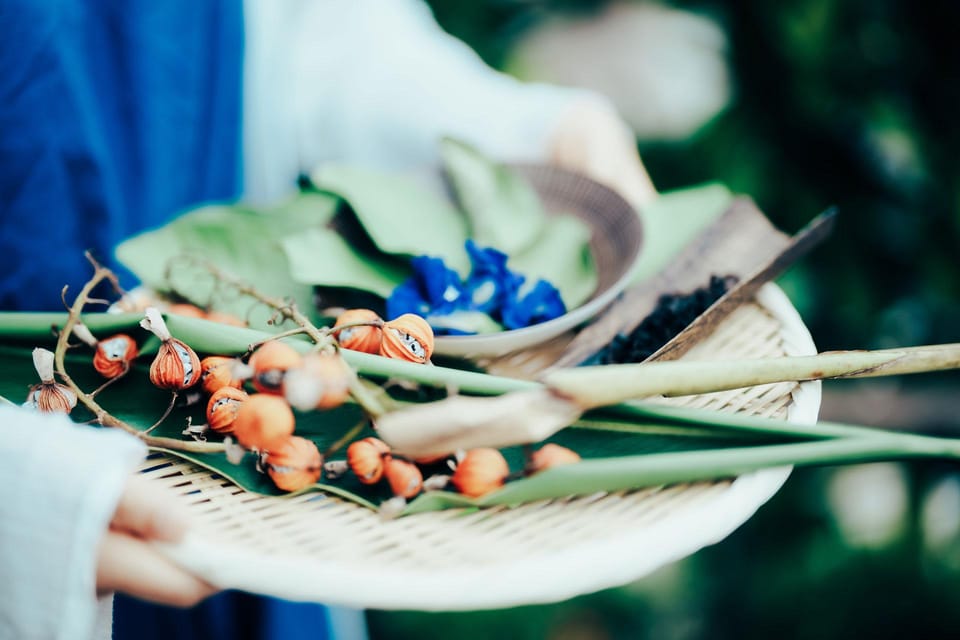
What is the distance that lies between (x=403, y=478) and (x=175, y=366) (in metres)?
0.16

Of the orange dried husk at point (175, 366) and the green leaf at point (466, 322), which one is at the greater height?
the green leaf at point (466, 322)

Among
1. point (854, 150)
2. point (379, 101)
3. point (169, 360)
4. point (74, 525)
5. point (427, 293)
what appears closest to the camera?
point (74, 525)

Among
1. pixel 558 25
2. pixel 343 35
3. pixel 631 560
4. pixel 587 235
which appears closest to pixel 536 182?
pixel 587 235

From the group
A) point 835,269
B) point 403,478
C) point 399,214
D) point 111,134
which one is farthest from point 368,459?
point 835,269

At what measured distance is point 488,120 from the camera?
30.5 inches

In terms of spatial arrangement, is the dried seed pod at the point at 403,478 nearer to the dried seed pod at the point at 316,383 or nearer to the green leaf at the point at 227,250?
the dried seed pod at the point at 316,383

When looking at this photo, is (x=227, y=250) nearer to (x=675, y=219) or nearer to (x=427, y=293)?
(x=427, y=293)

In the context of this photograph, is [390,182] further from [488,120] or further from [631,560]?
[631,560]

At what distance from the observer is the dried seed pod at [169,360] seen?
416 millimetres

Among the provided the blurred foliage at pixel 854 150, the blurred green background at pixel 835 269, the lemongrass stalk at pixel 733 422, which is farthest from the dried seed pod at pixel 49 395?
the blurred foliage at pixel 854 150

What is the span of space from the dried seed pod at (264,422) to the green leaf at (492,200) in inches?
10.9

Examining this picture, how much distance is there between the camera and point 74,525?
318mm

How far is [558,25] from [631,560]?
1308 millimetres

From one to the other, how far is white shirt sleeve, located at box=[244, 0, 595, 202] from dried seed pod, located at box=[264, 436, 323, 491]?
469 mm
